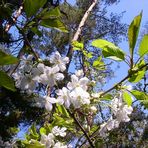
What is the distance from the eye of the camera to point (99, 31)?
15227 mm

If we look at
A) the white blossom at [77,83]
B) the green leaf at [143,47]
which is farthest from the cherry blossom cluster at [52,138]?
the green leaf at [143,47]

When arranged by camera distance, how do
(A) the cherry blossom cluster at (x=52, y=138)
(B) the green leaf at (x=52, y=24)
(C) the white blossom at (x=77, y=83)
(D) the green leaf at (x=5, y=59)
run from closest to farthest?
1. (D) the green leaf at (x=5, y=59)
2. (B) the green leaf at (x=52, y=24)
3. (C) the white blossom at (x=77, y=83)
4. (A) the cherry blossom cluster at (x=52, y=138)

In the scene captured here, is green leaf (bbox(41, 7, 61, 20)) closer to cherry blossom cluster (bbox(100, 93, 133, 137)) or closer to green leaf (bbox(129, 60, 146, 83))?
green leaf (bbox(129, 60, 146, 83))

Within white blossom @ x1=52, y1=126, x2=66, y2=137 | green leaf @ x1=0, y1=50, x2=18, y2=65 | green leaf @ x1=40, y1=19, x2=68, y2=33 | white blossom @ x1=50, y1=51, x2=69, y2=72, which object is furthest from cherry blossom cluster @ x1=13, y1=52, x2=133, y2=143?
white blossom @ x1=52, y1=126, x2=66, y2=137

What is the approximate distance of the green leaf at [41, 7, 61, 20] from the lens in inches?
39.6

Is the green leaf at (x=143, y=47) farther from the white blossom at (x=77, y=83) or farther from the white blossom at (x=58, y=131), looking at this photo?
the white blossom at (x=58, y=131)

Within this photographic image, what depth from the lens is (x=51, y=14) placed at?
1020 millimetres

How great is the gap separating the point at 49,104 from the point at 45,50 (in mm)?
12981

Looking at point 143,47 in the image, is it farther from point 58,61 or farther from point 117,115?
point 117,115

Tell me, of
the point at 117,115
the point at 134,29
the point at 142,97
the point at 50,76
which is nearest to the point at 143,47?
the point at 134,29

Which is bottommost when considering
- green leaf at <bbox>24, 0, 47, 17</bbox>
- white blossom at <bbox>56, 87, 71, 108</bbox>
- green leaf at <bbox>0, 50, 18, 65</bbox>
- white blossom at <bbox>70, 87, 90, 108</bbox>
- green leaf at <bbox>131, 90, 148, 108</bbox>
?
green leaf at <bbox>131, 90, 148, 108</bbox>

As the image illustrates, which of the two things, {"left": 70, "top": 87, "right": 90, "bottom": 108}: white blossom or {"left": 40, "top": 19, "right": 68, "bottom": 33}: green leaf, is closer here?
{"left": 40, "top": 19, "right": 68, "bottom": 33}: green leaf

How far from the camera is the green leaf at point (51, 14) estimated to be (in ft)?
3.30

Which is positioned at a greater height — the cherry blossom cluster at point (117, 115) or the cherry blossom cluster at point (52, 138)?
the cherry blossom cluster at point (52, 138)
